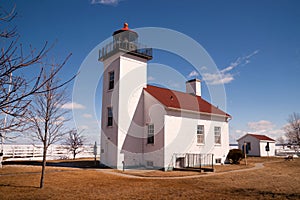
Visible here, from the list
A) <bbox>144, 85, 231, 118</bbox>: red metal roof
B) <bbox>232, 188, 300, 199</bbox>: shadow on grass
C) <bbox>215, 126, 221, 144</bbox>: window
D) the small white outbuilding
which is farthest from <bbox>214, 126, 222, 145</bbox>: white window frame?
the small white outbuilding

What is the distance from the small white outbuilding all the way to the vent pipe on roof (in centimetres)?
1502

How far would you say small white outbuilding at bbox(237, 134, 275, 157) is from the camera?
114 ft

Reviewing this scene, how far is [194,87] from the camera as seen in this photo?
87.2ft

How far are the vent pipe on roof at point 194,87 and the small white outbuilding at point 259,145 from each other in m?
15.0

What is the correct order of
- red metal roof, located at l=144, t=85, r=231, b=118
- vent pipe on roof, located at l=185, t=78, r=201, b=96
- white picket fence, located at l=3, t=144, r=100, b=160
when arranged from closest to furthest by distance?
red metal roof, located at l=144, t=85, r=231, b=118
white picket fence, located at l=3, t=144, r=100, b=160
vent pipe on roof, located at l=185, t=78, r=201, b=96

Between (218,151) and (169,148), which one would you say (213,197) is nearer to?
(169,148)

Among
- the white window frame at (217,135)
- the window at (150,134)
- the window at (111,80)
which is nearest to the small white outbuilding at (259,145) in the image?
the white window frame at (217,135)

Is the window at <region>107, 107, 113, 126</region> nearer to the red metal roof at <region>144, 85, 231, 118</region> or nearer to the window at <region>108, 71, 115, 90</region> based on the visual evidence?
the window at <region>108, 71, 115, 90</region>

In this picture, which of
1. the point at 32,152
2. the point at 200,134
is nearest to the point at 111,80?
the point at 200,134

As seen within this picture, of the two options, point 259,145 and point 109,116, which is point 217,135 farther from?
point 259,145

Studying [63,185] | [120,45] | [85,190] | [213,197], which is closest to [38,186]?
[63,185]

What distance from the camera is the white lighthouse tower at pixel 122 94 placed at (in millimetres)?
18016

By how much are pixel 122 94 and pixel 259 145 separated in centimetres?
2536

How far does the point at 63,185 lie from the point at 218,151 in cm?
1512
